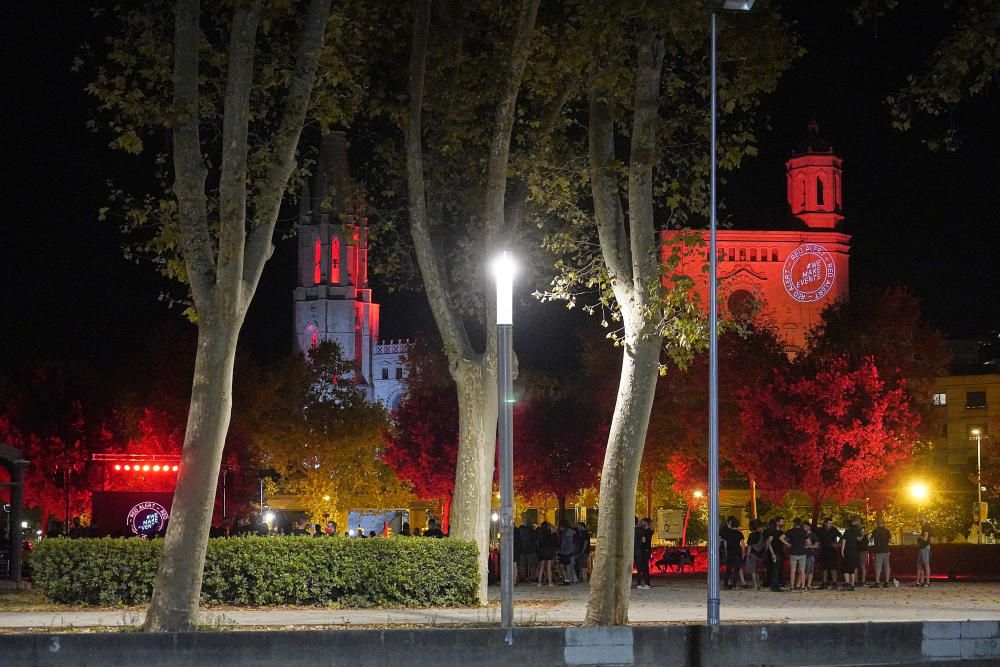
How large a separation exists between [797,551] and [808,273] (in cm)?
8192

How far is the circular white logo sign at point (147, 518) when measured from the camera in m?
35.5

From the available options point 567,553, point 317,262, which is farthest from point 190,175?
point 317,262

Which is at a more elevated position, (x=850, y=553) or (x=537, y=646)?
(x=850, y=553)

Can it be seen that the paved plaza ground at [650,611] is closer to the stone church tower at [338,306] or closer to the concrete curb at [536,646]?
the concrete curb at [536,646]

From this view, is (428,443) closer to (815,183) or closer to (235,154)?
(235,154)

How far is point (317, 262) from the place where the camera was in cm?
16450

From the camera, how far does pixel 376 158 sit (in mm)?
27750

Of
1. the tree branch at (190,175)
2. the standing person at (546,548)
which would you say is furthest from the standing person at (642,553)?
the tree branch at (190,175)

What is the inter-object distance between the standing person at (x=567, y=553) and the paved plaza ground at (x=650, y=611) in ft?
4.78

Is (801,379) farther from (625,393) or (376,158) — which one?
(625,393)

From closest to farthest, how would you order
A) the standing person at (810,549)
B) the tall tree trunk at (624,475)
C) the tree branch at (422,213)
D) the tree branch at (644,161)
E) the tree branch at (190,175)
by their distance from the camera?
1. the tree branch at (190,175)
2. the tree branch at (644,161)
3. the tall tree trunk at (624,475)
4. the tree branch at (422,213)
5. the standing person at (810,549)

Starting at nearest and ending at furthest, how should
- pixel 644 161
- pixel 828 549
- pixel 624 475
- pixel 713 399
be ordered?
pixel 713 399
pixel 644 161
pixel 624 475
pixel 828 549

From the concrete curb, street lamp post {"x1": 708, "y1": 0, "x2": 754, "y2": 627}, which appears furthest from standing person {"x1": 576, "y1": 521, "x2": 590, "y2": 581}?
the concrete curb

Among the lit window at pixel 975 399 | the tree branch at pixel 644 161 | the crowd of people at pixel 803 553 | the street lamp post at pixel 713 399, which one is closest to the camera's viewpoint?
the street lamp post at pixel 713 399
